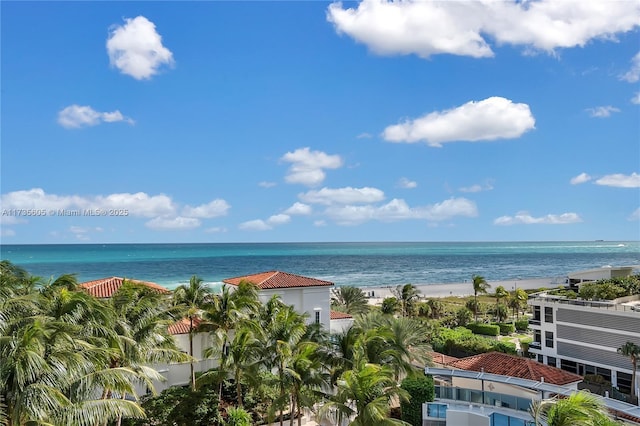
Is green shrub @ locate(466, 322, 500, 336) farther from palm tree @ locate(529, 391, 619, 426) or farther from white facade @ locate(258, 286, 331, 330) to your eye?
palm tree @ locate(529, 391, 619, 426)

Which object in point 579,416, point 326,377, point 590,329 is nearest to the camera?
point 579,416

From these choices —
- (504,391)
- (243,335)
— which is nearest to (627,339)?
(504,391)

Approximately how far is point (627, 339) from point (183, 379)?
1097 inches

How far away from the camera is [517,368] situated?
26.7 metres

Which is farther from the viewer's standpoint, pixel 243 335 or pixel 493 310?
pixel 493 310

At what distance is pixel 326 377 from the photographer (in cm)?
2266

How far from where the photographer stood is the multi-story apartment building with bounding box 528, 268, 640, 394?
32.6 meters

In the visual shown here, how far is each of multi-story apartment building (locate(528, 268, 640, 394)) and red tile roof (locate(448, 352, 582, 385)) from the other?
24.8 ft

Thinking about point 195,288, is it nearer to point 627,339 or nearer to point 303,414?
point 303,414

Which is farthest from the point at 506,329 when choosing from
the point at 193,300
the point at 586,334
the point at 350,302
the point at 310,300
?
the point at 193,300

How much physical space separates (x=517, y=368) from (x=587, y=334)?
11400mm

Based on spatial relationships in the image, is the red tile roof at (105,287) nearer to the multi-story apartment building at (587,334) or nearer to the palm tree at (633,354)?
the multi-story apartment building at (587,334)

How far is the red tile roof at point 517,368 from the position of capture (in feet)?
85.0

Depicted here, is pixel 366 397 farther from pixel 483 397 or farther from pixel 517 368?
pixel 517 368
